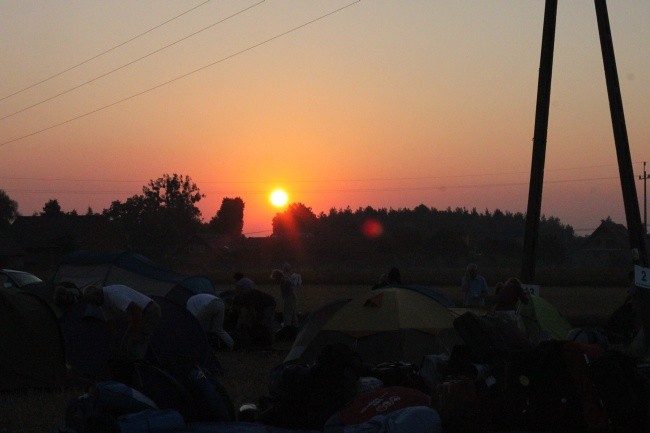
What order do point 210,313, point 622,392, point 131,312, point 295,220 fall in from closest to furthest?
1. point 622,392
2. point 131,312
3. point 210,313
4. point 295,220

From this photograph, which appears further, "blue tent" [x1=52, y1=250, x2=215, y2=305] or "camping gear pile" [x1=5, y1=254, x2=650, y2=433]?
"blue tent" [x1=52, y1=250, x2=215, y2=305]

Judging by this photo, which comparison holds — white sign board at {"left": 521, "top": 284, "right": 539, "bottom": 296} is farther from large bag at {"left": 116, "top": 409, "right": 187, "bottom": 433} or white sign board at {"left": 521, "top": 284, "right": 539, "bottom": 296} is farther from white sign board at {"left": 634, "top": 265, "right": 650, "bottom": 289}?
large bag at {"left": 116, "top": 409, "right": 187, "bottom": 433}

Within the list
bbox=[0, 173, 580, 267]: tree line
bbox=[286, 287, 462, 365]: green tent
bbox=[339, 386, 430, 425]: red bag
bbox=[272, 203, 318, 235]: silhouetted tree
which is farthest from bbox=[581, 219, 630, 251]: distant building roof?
bbox=[339, 386, 430, 425]: red bag

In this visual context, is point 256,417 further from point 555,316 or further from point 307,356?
point 555,316

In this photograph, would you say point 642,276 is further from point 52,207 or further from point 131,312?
point 52,207

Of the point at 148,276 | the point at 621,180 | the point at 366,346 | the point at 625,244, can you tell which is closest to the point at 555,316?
the point at 621,180

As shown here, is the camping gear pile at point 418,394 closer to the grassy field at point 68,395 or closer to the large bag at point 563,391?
the large bag at point 563,391

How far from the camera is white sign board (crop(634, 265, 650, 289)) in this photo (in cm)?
1419

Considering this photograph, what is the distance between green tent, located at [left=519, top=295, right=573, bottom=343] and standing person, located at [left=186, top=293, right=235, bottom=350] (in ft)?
18.2

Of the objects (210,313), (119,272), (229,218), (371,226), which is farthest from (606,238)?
(210,313)

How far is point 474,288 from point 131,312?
1036 cm

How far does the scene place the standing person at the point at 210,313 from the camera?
17.3 m

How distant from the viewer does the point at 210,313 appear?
17.5 metres

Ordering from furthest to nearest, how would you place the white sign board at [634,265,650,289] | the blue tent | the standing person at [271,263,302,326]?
the blue tent < the standing person at [271,263,302,326] < the white sign board at [634,265,650,289]
